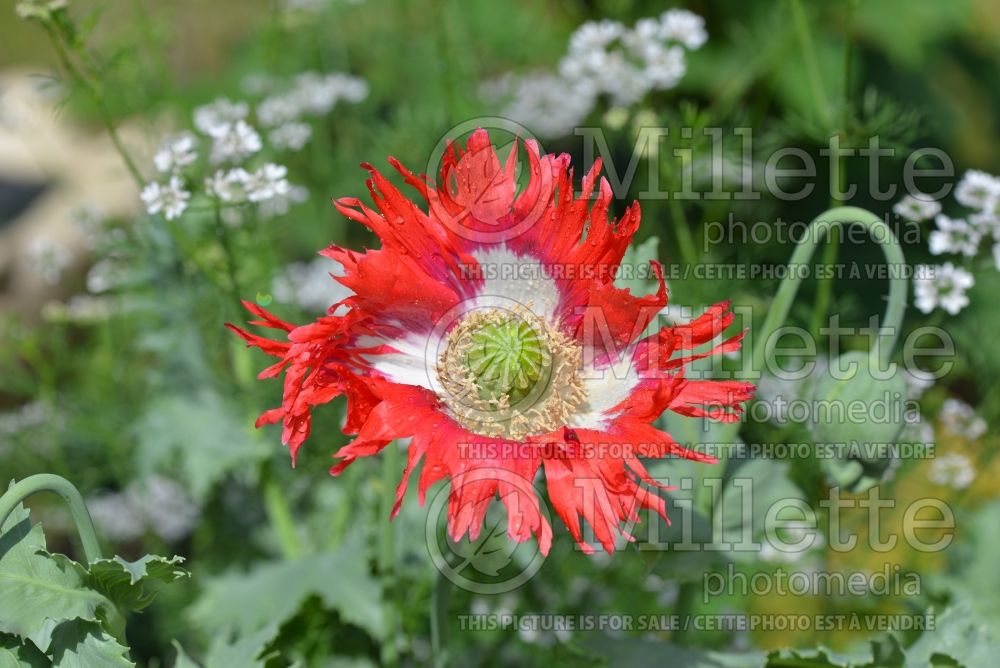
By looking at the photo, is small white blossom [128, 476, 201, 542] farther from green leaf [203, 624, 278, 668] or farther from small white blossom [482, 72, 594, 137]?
small white blossom [482, 72, 594, 137]

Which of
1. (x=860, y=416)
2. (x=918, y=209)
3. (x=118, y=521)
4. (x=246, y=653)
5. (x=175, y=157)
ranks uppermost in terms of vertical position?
(x=175, y=157)

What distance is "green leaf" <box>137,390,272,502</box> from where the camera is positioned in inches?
68.7

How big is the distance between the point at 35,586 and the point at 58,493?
0.12 meters

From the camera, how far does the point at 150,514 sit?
212 cm

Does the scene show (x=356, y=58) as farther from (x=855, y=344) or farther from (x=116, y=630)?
(x=116, y=630)

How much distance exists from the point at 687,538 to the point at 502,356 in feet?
1.01

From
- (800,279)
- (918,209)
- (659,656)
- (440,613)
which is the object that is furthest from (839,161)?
(440,613)

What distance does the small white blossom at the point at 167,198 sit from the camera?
1.36 m

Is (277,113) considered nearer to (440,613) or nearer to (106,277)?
(106,277)

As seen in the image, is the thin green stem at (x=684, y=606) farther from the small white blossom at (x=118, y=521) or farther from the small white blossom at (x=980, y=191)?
the small white blossom at (x=118, y=521)

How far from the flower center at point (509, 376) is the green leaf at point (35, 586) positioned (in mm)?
429

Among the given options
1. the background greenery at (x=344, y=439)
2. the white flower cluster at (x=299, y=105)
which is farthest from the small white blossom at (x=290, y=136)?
the background greenery at (x=344, y=439)

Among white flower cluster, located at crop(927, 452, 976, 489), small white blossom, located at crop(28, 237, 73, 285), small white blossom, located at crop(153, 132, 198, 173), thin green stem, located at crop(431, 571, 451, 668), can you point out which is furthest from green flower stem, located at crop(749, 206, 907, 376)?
small white blossom, located at crop(28, 237, 73, 285)

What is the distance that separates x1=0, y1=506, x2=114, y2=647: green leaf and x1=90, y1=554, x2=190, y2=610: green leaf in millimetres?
15
